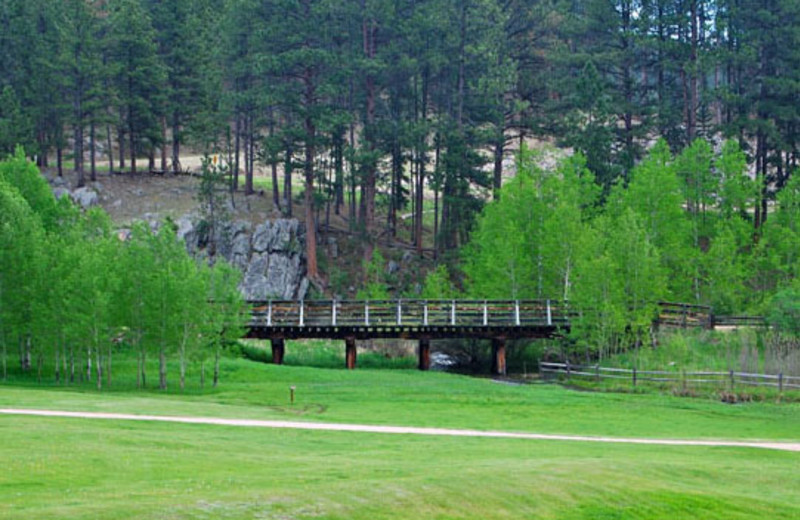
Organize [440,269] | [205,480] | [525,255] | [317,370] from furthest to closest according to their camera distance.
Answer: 1. [440,269]
2. [525,255]
3. [317,370]
4. [205,480]

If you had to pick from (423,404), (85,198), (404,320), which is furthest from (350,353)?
(85,198)

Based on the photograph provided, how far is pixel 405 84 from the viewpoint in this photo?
82.2 metres

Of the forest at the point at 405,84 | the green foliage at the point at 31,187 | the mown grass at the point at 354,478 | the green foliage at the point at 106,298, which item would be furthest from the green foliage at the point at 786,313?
the green foliage at the point at 31,187

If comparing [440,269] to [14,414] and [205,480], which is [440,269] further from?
[205,480]

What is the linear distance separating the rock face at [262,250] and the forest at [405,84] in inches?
81.7

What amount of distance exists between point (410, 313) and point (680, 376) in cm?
1430

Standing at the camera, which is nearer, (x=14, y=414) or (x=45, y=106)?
(x=14, y=414)

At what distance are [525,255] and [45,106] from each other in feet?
137

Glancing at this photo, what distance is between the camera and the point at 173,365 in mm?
46219

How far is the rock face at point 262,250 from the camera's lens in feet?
237

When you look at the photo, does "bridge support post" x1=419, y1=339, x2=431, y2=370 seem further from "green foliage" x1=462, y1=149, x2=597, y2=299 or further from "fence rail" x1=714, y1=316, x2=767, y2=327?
"fence rail" x1=714, y1=316, x2=767, y2=327

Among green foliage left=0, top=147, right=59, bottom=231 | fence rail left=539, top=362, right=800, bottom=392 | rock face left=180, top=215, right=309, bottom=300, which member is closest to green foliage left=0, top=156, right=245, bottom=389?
green foliage left=0, top=147, right=59, bottom=231

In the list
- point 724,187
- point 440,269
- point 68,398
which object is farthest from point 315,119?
point 68,398

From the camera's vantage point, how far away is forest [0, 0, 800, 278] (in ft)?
232
